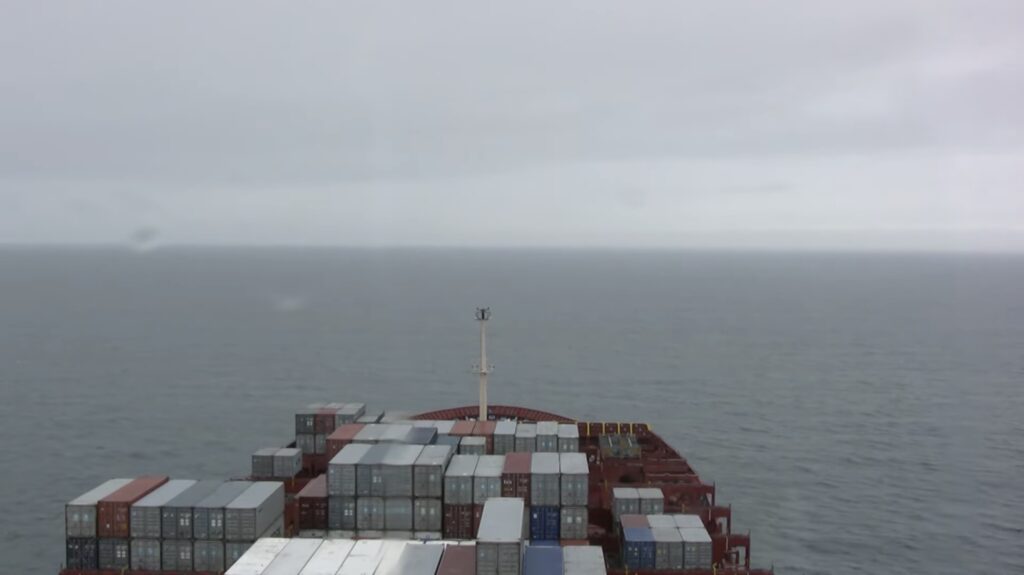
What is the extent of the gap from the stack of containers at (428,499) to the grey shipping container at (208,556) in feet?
24.9

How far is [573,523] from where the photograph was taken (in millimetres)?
35125

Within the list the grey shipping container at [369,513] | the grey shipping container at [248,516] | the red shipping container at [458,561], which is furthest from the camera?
the grey shipping container at [369,513]

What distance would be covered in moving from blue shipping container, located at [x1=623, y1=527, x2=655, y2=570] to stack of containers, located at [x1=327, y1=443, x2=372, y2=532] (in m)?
11.2

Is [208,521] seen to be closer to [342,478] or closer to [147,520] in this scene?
[147,520]

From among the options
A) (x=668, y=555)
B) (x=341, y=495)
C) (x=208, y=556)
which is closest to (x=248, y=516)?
(x=208, y=556)

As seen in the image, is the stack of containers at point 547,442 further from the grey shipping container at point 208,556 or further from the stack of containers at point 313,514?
the grey shipping container at point 208,556

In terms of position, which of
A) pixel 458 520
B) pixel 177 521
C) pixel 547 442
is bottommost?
pixel 458 520

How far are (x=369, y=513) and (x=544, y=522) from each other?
718cm

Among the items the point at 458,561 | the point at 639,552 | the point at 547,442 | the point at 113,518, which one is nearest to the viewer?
the point at 458,561

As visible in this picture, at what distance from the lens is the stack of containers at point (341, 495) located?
35.4 metres

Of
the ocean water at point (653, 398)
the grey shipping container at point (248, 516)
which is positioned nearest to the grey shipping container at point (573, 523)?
the grey shipping container at point (248, 516)

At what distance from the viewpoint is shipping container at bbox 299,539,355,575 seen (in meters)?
27.2

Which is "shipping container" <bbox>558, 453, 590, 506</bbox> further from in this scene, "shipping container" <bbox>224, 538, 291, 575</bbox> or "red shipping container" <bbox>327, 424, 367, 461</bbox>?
"red shipping container" <bbox>327, 424, 367, 461</bbox>

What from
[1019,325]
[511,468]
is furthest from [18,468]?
[1019,325]
